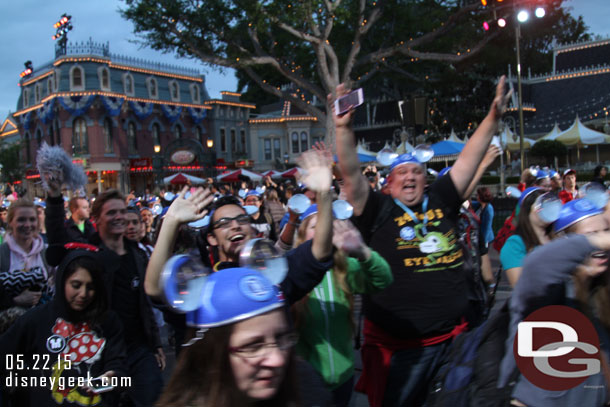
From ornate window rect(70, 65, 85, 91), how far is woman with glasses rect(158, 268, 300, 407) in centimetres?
3985

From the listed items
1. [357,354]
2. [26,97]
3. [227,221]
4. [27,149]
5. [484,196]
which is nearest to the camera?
[227,221]

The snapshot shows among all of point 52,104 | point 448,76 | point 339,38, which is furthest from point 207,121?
point 339,38

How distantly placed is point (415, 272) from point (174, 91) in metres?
43.3

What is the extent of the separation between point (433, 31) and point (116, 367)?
55.8 ft

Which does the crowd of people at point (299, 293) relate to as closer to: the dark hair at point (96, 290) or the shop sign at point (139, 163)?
the dark hair at point (96, 290)

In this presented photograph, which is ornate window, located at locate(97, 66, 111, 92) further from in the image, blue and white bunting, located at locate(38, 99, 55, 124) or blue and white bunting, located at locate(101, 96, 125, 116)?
blue and white bunting, located at locate(38, 99, 55, 124)

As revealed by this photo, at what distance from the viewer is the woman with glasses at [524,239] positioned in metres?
3.08

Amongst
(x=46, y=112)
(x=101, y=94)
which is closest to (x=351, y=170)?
(x=101, y=94)

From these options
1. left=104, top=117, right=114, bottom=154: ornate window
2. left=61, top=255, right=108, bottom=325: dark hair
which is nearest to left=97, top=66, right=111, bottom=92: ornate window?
left=104, top=117, right=114, bottom=154: ornate window

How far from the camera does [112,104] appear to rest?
38.0m

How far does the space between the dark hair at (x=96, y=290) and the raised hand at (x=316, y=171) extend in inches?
58.1

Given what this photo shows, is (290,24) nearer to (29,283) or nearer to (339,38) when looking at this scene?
(339,38)

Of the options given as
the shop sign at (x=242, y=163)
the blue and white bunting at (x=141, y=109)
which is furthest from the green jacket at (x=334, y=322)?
the shop sign at (x=242, y=163)

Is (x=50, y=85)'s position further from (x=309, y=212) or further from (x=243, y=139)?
(x=309, y=212)
